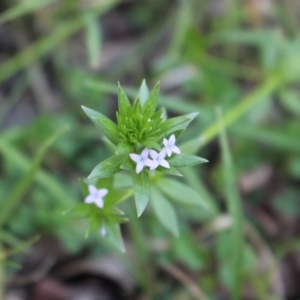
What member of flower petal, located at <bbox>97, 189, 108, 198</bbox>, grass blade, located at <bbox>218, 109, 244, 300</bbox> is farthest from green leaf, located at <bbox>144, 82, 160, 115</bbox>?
grass blade, located at <bbox>218, 109, 244, 300</bbox>

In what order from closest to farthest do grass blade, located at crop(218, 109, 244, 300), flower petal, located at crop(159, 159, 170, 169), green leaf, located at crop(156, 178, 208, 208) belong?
flower petal, located at crop(159, 159, 170, 169) → green leaf, located at crop(156, 178, 208, 208) → grass blade, located at crop(218, 109, 244, 300)

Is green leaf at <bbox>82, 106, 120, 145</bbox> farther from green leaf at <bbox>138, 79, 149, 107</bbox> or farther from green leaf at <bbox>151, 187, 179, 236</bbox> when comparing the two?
green leaf at <bbox>151, 187, 179, 236</bbox>

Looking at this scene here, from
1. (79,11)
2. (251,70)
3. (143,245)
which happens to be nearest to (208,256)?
(143,245)

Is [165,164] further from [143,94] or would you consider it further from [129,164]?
[143,94]

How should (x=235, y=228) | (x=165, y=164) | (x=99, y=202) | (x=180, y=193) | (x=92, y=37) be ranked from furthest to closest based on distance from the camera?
(x=92, y=37) → (x=235, y=228) → (x=180, y=193) → (x=99, y=202) → (x=165, y=164)

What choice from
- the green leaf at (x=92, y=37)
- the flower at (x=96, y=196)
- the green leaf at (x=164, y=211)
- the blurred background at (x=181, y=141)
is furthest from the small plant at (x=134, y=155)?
the green leaf at (x=92, y=37)

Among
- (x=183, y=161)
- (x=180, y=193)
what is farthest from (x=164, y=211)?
(x=183, y=161)

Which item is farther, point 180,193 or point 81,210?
point 180,193
